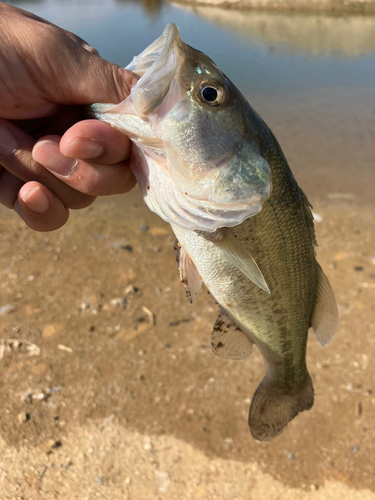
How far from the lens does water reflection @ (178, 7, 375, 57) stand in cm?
1382

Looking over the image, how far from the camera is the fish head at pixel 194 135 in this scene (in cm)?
132

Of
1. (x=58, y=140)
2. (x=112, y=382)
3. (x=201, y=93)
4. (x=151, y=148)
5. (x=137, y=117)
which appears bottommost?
(x=112, y=382)

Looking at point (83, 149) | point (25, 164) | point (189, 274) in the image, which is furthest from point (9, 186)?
point (189, 274)

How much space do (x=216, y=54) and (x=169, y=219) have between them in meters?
13.1

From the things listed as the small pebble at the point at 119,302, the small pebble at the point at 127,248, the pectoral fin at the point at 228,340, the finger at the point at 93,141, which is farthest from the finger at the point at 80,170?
the small pebble at the point at 127,248

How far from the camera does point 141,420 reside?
297cm

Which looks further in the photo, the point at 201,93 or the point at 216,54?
the point at 216,54

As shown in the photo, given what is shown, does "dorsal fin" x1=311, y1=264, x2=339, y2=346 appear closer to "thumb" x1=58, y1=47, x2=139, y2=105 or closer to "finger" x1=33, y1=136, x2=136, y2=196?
"finger" x1=33, y1=136, x2=136, y2=196

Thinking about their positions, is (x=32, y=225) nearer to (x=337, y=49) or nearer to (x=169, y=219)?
(x=169, y=219)

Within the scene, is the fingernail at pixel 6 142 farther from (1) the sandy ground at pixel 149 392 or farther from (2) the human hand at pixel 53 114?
(1) the sandy ground at pixel 149 392

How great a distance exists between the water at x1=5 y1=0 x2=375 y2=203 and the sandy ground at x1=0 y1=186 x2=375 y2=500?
2245mm

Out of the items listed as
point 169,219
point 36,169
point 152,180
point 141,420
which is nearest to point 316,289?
point 169,219

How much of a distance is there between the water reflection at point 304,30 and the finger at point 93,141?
544 inches

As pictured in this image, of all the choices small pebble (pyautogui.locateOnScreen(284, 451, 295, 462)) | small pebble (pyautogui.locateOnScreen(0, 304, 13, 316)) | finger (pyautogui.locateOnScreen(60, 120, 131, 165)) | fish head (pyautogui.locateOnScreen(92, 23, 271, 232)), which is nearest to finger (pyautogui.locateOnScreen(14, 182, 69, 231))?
finger (pyautogui.locateOnScreen(60, 120, 131, 165))
